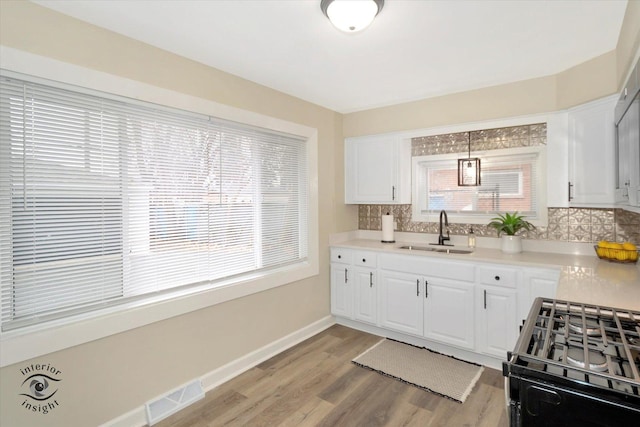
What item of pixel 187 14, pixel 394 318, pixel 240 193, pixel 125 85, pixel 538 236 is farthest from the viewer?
pixel 394 318

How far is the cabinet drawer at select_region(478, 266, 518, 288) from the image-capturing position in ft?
8.90

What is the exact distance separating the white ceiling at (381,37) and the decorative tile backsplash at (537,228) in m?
0.57

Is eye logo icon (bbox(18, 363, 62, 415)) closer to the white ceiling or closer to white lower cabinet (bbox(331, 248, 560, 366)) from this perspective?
the white ceiling

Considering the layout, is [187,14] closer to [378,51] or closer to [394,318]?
[378,51]

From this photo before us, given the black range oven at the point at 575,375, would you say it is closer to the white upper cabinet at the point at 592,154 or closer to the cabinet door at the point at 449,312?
the white upper cabinet at the point at 592,154

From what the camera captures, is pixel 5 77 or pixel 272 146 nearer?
pixel 5 77

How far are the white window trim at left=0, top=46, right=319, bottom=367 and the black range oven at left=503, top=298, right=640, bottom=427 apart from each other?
2.12 metres

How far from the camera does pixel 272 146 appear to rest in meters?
3.21

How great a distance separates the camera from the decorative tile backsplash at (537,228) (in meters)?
2.74

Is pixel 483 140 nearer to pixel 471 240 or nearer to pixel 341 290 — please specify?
pixel 471 240

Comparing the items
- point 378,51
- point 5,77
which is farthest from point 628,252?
point 5,77

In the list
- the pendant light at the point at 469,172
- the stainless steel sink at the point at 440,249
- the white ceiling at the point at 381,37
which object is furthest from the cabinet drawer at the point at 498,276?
the white ceiling at the point at 381,37

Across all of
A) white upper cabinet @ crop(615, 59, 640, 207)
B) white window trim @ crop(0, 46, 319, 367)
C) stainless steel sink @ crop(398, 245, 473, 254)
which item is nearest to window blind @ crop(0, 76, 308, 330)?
white window trim @ crop(0, 46, 319, 367)

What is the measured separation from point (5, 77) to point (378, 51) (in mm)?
2222
